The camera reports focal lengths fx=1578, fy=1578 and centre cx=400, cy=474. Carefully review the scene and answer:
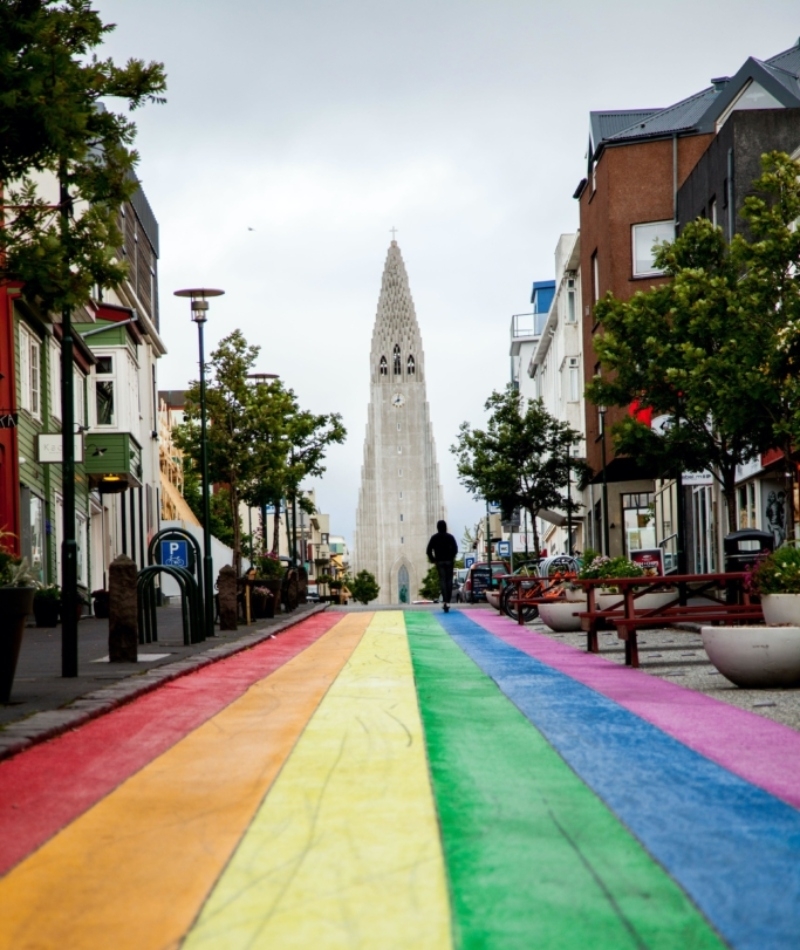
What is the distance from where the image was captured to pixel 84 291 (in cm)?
1184

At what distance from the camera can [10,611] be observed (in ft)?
36.1

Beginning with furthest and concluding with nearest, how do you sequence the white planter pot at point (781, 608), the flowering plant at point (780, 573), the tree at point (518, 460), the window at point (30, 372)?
the tree at point (518, 460) → the window at point (30, 372) → the flowering plant at point (780, 573) → the white planter pot at point (781, 608)

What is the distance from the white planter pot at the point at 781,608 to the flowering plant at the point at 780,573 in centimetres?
11

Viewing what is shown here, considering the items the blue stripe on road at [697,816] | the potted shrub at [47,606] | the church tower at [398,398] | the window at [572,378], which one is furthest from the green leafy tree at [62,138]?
the church tower at [398,398]

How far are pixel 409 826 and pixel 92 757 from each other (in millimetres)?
2892

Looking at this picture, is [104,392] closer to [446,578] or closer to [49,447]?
[49,447]

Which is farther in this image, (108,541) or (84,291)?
(108,541)

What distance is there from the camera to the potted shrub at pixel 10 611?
10984 mm

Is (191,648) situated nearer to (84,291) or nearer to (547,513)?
(84,291)

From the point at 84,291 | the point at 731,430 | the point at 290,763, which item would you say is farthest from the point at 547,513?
the point at 290,763

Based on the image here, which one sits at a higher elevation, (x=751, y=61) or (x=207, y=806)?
(x=751, y=61)

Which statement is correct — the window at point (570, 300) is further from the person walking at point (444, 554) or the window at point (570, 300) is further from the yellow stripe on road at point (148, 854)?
the yellow stripe on road at point (148, 854)

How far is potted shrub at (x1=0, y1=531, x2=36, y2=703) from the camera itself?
10984 mm

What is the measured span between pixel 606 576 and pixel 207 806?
14526mm
